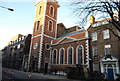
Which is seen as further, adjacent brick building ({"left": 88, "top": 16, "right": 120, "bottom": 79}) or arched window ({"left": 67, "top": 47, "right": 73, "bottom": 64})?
arched window ({"left": 67, "top": 47, "right": 73, "bottom": 64})

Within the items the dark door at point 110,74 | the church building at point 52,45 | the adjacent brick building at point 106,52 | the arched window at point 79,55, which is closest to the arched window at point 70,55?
the church building at point 52,45

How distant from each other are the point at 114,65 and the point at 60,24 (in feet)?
87.2

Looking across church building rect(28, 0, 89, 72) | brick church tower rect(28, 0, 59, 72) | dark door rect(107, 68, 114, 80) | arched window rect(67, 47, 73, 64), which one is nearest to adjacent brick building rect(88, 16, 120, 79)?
Answer: dark door rect(107, 68, 114, 80)

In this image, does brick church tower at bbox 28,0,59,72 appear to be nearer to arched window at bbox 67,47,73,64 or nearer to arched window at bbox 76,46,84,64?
arched window at bbox 67,47,73,64

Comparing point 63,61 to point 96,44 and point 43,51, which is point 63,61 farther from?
point 96,44

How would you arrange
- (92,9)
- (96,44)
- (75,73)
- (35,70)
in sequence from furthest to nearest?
1. (35,70)
2. (96,44)
3. (75,73)
4. (92,9)

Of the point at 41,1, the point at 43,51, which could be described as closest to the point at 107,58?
the point at 43,51

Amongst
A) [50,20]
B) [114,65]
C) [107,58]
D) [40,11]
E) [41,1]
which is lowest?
[114,65]

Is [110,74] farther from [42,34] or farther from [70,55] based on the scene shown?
[42,34]

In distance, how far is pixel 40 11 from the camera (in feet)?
116

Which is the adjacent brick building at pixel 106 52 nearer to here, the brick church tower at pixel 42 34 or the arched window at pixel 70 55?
the arched window at pixel 70 55

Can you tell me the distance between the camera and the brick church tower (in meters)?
28.9

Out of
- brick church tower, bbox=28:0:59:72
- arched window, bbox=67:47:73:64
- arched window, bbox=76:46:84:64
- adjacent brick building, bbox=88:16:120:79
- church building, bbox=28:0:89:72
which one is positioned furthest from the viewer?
brick church tower, bbox=28:0:59:72

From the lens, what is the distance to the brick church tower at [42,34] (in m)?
28.9
